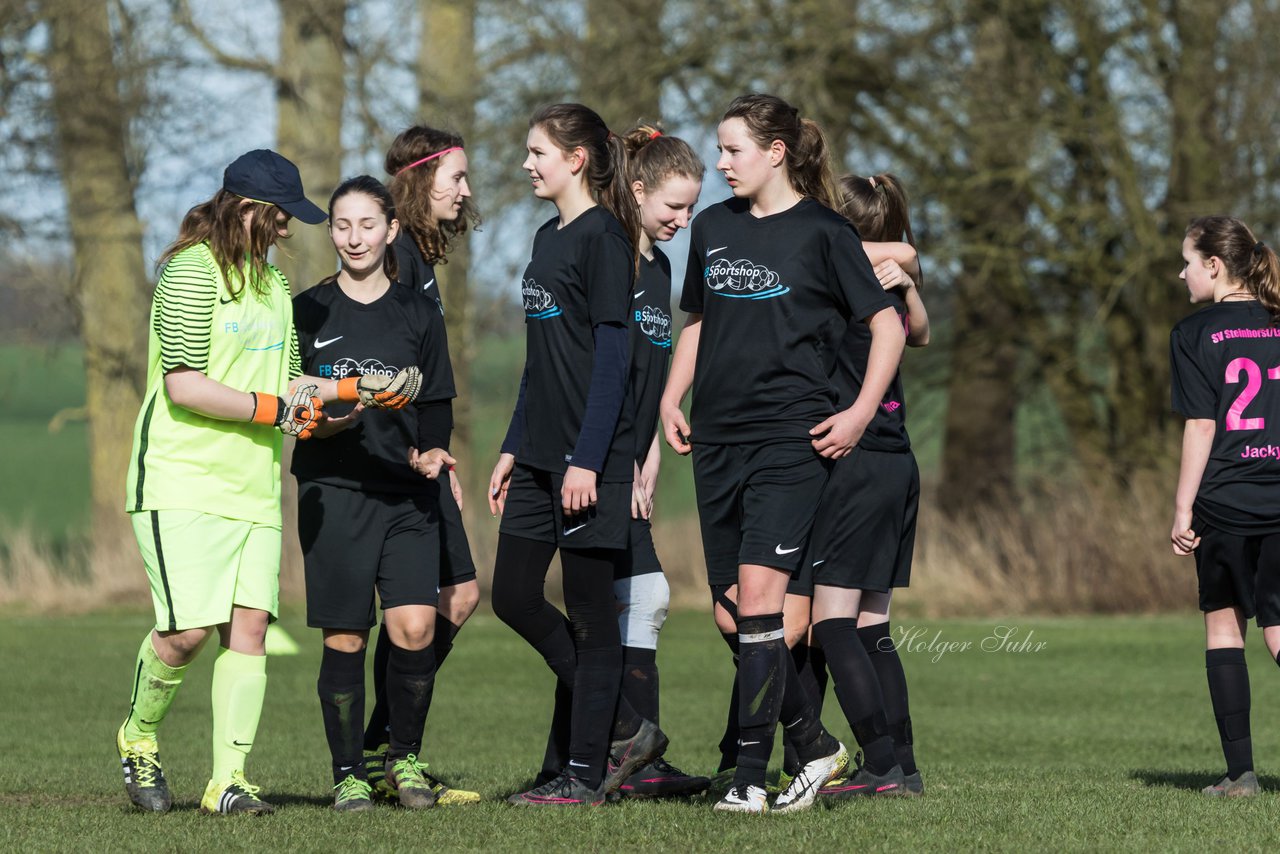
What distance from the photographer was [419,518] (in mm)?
5145

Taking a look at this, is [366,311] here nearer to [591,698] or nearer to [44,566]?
[591,698]

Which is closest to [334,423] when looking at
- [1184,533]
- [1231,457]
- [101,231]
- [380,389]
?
[380,389]

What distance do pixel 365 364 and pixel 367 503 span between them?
1.43ft

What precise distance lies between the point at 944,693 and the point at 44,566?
10069 mm

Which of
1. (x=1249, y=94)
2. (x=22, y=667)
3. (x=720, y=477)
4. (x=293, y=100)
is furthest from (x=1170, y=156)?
(x=720, y=477)

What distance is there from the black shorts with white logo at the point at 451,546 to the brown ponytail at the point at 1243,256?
8.85ft

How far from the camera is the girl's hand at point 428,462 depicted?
5.11 m

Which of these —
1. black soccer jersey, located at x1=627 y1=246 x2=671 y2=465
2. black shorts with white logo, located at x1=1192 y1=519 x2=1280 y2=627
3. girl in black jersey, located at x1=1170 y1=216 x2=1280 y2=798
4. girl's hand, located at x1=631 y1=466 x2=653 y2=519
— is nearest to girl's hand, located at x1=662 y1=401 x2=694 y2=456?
black soccer jersey, located at x1=627 y1=246 x2=671 y2=465

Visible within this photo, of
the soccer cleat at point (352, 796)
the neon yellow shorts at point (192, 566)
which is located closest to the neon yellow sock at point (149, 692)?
the neon yellow shorts at point (192, 566)

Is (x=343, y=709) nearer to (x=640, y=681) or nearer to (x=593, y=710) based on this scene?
(x=593, y=710)

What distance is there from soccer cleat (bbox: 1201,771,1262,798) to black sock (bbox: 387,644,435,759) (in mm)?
2571

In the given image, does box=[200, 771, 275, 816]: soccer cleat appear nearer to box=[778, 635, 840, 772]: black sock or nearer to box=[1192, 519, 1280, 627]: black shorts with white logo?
box=[778, 635, 840, 772]: black sock

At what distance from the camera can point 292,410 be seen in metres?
4.71

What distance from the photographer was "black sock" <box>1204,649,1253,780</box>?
5477 mm
